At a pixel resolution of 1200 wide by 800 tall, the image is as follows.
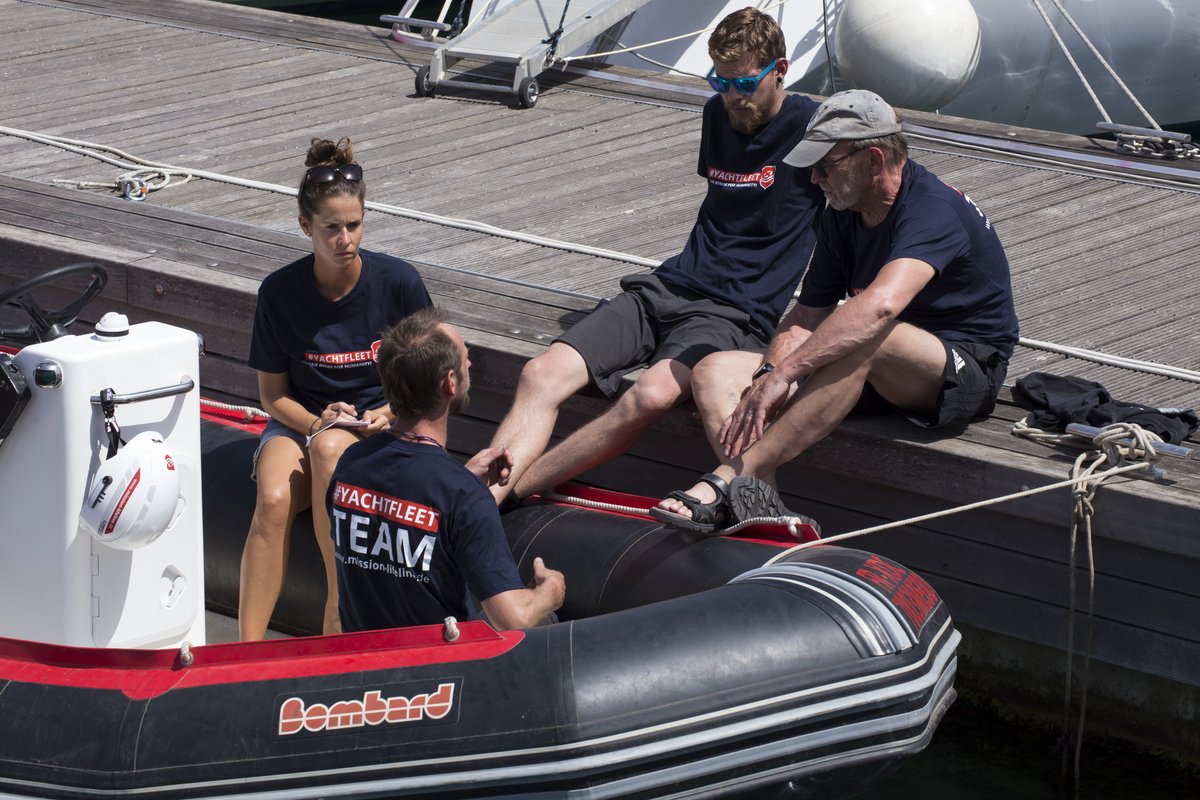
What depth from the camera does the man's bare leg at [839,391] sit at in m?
3.27

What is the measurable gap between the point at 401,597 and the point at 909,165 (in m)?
1.55


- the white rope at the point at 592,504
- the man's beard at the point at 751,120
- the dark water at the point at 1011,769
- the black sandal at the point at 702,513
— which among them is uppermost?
the man's beard at the point at 751,120

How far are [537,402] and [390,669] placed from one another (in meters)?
1.13

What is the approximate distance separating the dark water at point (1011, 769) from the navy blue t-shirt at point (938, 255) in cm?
91

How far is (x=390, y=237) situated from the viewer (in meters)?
5.14

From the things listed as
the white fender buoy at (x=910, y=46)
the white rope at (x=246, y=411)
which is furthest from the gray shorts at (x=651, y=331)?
the white fender buoy at (x=910, y=46)

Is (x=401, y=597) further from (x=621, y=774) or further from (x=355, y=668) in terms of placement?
(x=621, y=774)

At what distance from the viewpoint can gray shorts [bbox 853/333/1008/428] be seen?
10.9 feet

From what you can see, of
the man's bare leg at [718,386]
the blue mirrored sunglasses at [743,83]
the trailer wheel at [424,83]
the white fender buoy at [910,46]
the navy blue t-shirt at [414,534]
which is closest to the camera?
the navy blue t-shirt at [414,534]

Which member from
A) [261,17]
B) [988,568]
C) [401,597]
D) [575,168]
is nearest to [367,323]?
[401,597]

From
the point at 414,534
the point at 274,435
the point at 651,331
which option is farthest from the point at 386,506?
the point at 651,331

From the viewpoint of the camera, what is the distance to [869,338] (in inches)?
127

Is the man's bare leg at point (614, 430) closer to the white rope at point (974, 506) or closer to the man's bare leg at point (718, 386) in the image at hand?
the man's bare leg at point (718, 386)

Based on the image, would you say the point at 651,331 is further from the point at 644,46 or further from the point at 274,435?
the point at 644,46
